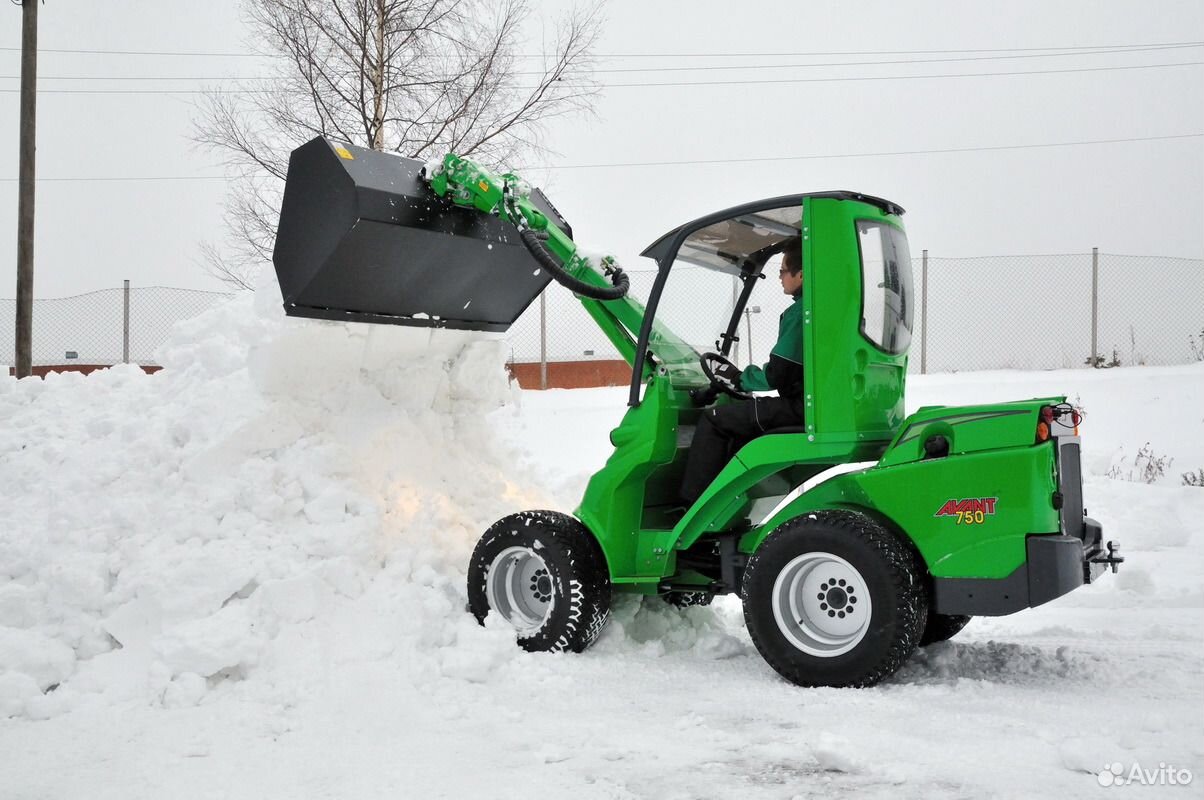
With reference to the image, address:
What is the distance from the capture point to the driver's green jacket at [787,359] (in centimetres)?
512

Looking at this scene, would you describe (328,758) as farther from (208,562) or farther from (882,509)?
(882,509)

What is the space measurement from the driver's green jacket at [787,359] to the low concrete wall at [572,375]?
986cm

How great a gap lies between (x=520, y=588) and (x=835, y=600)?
1.74 meters

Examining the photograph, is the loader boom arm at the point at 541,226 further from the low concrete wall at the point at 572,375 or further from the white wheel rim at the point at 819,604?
the low concrete wall at the point at 572,375

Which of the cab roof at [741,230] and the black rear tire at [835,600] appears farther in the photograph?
the cab roof at [741,230]

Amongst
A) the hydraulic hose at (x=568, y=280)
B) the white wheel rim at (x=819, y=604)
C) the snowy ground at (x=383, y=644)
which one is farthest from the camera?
the hydraulic hose at (x=568, y=280)

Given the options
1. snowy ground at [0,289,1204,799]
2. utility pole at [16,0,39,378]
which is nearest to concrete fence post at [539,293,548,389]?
utility pole at [16,0,39,378]

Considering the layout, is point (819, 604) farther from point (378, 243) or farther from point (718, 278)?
point (378, 243)

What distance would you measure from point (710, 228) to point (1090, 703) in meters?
2.82

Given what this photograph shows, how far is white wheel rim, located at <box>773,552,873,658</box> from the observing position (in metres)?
4.73

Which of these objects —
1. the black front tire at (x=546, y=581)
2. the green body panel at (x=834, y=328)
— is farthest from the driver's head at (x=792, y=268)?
the black front tire at (x=546, y=581)

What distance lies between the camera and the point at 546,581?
5617 mm

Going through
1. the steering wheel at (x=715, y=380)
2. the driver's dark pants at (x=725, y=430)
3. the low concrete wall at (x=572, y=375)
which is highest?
the low concrete wall at (x=572, y=375)

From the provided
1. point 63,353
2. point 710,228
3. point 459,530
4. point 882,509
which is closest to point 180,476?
point 459,530
